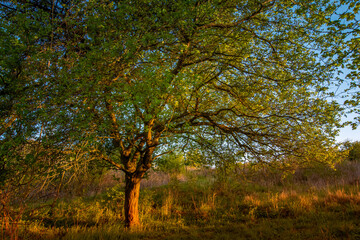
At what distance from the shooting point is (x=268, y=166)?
270 inches

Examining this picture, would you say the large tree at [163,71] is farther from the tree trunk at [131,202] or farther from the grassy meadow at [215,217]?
the grassy meadow at [215,217]

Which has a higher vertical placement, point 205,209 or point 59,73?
point 59,73

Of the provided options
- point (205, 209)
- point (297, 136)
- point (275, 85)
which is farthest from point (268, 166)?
point (205, 209)

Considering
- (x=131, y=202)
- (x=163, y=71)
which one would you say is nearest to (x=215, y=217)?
(x=131, y=202)

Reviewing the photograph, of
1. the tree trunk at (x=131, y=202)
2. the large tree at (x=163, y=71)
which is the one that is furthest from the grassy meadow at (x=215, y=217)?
the large tree at (x=163, y=71)

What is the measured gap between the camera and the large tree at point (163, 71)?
4305mm

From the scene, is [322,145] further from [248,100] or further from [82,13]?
[82,13]

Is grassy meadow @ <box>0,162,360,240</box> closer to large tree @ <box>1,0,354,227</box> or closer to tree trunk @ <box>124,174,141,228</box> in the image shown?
tree trunk @ <box>124,174,141,228</box>

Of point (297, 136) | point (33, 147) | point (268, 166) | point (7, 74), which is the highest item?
point (7, 74)

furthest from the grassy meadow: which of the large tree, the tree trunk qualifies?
the large tree

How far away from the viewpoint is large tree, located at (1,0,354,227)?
430 centimetres

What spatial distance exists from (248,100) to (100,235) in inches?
261

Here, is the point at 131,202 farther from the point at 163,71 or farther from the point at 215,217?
the point at 163,71

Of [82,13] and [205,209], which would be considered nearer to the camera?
[82,13]
